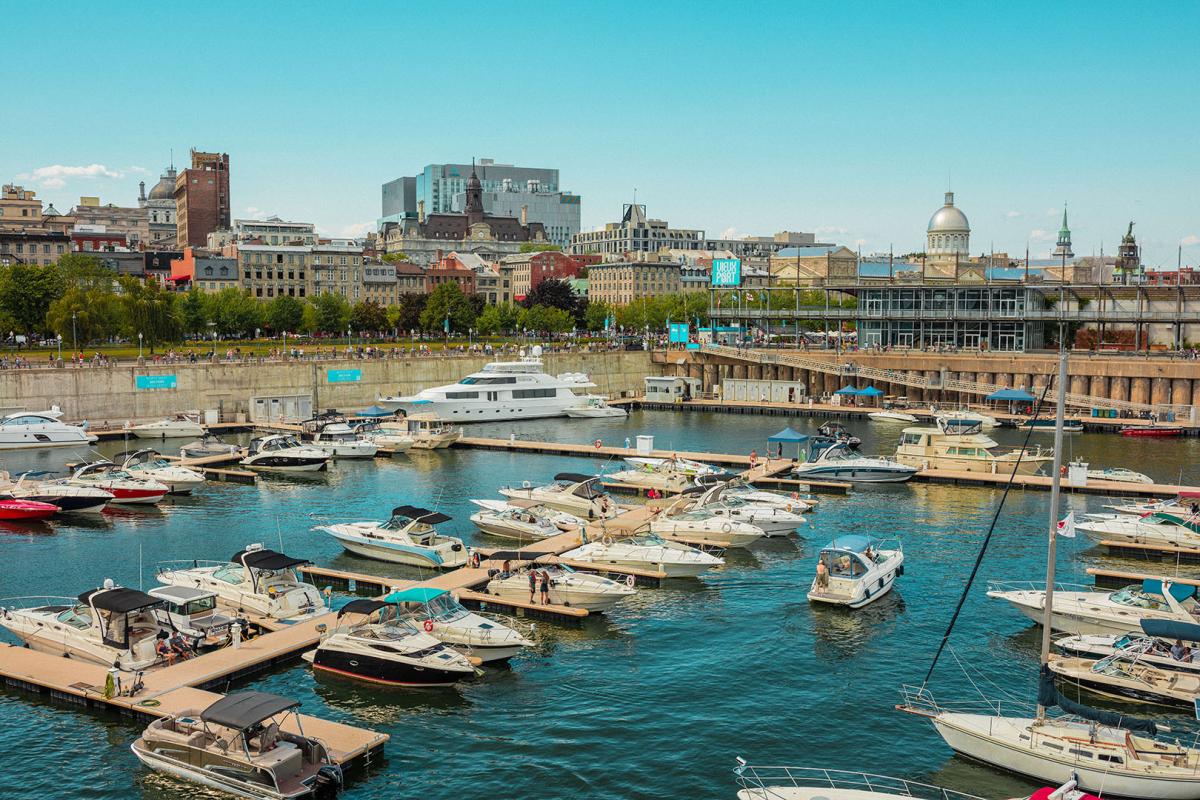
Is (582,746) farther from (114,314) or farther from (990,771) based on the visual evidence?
(114,314)

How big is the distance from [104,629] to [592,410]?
2797 inches

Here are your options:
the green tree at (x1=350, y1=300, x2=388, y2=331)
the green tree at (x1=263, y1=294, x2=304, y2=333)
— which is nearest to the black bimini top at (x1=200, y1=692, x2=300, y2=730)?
the green tree at (x1=263, y1=294, x2=304, y2=333)

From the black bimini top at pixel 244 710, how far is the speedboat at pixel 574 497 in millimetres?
27028

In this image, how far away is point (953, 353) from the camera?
364 feet

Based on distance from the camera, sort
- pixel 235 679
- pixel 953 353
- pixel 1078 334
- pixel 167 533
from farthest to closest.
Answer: pixel 1078 334, pixel 953 353, pixel 167 533, pixel 235 679

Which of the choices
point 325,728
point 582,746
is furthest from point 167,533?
point 582,746

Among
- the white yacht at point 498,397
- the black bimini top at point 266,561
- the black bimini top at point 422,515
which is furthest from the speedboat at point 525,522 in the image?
the white yacht at point 498,397

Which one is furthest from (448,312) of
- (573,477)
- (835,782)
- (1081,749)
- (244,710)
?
(1081,749)

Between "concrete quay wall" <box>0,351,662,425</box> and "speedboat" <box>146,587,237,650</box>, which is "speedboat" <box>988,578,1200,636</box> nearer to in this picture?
"speedboat" <box>146,587,237,650</box>

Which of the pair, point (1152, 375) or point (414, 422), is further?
point (1152, 375)

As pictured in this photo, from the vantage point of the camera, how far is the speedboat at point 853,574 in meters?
37.4

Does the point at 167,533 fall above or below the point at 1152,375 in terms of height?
below

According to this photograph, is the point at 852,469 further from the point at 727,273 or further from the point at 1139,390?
the point at 727,273

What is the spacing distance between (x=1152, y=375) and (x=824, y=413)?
1132 inches
